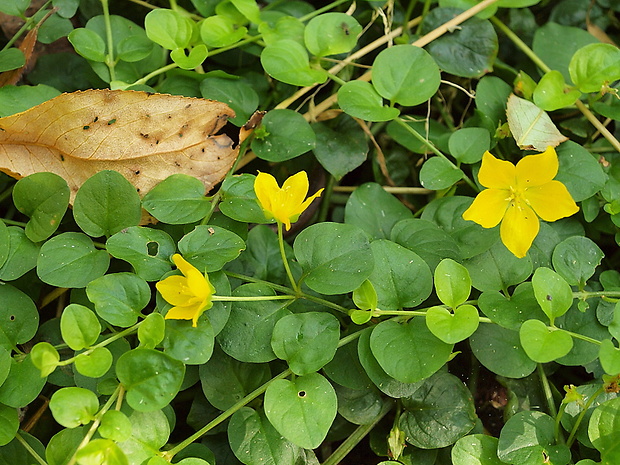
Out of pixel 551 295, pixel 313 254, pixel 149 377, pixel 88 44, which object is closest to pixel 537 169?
pixel 551 295

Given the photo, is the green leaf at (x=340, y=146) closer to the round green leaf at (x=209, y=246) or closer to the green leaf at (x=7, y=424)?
the round green leaf at (x=209, y=246)

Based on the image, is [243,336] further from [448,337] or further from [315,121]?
[315,121]

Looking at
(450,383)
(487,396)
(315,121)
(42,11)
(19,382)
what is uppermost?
(42,11)

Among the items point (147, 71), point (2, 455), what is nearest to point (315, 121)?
point (147, 71)

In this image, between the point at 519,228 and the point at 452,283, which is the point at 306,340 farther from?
the point at 519,228

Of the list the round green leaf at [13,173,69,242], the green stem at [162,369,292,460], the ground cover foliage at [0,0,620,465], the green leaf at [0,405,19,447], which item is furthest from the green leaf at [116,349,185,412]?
the round green leaf at [13,173,69,242]

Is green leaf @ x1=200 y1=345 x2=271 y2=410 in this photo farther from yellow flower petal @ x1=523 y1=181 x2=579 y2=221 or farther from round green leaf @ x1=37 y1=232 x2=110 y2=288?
yellow flower petal @ x1=523 y1=181 x2=579 y2=221
